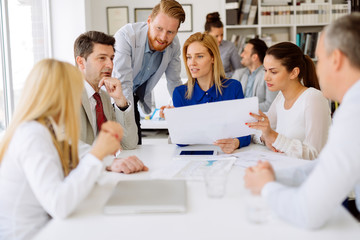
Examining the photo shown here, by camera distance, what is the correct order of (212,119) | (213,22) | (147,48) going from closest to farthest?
(212,119) → (147,48) → (213,22)

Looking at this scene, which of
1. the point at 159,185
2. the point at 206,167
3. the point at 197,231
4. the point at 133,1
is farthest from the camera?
the point at 133,1

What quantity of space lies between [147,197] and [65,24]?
3.72 m

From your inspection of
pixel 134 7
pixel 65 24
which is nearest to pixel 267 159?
pixel 65 24

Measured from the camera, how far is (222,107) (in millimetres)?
1809

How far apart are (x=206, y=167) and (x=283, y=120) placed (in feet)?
2.38

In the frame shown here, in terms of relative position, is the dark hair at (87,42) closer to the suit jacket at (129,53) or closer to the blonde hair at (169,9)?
the suit jacket at (129,53)

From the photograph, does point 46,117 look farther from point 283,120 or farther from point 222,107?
point 283,120

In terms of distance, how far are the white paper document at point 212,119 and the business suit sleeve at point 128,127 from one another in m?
0.28

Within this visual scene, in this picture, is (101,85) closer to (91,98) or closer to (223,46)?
(91,98)

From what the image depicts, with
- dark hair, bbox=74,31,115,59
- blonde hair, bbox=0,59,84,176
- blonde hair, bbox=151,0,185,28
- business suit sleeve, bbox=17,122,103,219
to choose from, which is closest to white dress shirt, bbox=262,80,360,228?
business suit sleeve, bbox=17,122,103,219

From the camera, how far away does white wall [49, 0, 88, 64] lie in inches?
174

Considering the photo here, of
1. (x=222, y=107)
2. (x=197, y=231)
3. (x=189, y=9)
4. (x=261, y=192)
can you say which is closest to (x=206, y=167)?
(x=222, y=107)

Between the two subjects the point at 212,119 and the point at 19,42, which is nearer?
the point at 212,119

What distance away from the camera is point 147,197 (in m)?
1.16
